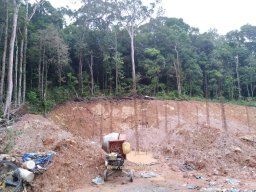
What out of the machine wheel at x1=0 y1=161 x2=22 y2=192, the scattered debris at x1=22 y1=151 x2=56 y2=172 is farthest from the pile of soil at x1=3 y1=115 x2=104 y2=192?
the machine wheel at x1=0 y1=161 x2=22 y2=192

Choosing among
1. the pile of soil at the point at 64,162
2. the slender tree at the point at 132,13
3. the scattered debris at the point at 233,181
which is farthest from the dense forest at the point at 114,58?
the scattered debris at the point at 233,181

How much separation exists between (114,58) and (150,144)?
34.5 feet

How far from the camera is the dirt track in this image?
7640 mm

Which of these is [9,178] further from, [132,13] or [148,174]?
[132,13]

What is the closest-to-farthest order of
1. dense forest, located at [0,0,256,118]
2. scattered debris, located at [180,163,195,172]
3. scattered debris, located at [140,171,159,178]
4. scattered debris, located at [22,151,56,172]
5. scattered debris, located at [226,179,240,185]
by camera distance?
scattered debris, located at [22,151,56,172]
scattered debris, located at [226,179,240,185]
scattered debris, located at [140,171,159,178]
scattered debris, located at [180,163,195,172]
dense forest, located at [0,0,256,118]

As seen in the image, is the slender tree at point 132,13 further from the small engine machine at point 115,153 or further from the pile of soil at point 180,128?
the small engine machine at point 115,153

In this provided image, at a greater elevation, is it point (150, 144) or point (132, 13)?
point (132, 13)

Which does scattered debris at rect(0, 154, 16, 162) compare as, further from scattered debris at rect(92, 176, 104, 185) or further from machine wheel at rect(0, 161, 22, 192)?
scattered debris at rect(92, 176, 104, 185)

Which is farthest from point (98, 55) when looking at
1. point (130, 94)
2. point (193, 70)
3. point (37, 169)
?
point (37, 169)

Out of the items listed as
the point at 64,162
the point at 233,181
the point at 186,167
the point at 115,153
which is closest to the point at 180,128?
the point at 186,167

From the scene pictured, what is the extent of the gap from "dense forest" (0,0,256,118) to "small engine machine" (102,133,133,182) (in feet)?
36.1

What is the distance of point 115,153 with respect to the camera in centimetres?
795

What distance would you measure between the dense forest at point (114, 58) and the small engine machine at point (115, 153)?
11.0m

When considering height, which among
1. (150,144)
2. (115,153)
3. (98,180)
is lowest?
(150,144)
